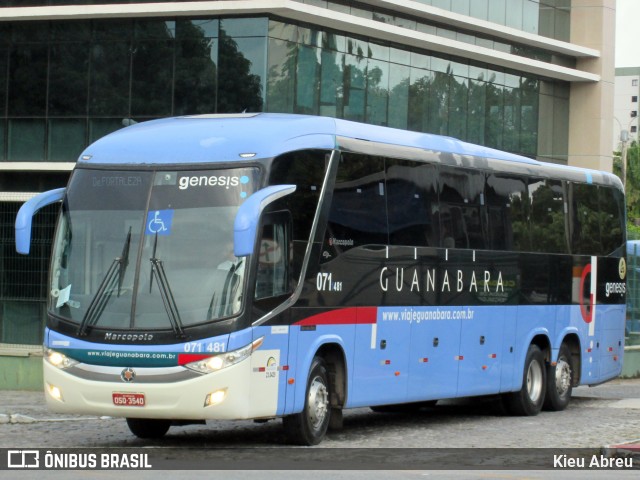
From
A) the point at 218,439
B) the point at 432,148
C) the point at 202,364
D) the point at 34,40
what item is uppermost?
the point at 34,40

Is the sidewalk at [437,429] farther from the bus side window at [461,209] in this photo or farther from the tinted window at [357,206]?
the bus side window at [461,209]

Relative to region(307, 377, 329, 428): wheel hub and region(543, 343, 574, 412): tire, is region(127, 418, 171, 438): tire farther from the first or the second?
region(543, 343, 574, 412): tire

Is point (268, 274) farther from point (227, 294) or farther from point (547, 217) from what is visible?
point (547, 217)

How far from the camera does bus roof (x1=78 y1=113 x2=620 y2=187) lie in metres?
14.2

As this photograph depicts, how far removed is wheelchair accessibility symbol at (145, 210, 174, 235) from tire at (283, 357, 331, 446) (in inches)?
92.9

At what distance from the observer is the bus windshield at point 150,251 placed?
1339cm

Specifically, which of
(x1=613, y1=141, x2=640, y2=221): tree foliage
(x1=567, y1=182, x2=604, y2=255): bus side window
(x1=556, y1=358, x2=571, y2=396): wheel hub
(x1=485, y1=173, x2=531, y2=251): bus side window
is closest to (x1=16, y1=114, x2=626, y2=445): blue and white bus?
(x1=485, y1=173, x2=531, y2=251): bus side window

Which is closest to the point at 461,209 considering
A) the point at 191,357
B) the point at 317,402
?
the point at 317,402

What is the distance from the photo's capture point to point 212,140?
47.1 ft

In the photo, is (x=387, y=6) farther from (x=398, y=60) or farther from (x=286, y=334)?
(x=286, y=334)

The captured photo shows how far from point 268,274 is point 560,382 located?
8859 millimetres

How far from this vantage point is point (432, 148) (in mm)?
18062

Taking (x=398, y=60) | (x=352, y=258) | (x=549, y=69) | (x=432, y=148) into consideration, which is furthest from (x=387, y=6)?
(x=352, y=258)

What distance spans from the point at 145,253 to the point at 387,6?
25943mm
